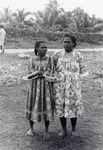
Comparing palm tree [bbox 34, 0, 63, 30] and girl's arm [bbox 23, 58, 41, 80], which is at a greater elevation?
palm tree [bbox 34, 0, 63, 30]

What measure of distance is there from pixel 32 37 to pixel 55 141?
18504 millimetres

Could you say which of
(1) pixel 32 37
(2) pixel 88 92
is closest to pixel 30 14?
(1) pixel 32 37

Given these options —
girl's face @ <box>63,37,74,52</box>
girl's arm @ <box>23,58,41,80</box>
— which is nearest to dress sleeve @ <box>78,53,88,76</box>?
girl's face @ <box>63,37,74,52</box>

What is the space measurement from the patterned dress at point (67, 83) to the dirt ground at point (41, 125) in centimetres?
51

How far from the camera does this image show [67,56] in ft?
18.8

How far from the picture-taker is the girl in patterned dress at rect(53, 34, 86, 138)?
5672 mm

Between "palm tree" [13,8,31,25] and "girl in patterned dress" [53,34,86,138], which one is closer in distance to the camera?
"girl in patterned dress" [53,34,86,138]

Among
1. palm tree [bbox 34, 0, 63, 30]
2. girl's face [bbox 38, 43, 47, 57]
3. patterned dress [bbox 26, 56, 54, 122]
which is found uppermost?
palm tree [bbox 34, 0, 63, 30]

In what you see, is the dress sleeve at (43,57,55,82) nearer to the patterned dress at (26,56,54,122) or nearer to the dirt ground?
the patterned dress at (26,56,54,122)

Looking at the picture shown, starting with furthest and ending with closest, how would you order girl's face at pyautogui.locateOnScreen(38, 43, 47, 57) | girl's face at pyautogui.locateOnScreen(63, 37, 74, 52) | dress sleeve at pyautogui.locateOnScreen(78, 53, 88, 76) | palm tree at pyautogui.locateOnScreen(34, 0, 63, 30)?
palm tree at pyautogui.locateOnScreen(34, 0, 63, 30) < dress sleeve at pyautogui.locateOnScreen(78, 53, 88, 76) < girl's face at pyautogui.locateOnScreen(63, 37, 74, 52) < girl's face at pyautogui.locateOnScreen(38, 43, 47, 57)

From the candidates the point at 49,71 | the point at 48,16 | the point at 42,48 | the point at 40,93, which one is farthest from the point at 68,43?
the point at 48,16

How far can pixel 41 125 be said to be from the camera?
21.6ft

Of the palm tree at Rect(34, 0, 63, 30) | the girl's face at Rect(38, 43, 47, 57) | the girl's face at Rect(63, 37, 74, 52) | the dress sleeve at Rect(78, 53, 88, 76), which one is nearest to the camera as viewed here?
the girl's face at Rect(38, 43, 47, 57)

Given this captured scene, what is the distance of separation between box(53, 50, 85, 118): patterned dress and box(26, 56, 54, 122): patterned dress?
0.13 meters
